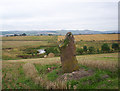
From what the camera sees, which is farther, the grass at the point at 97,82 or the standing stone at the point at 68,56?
the standing stone at the point at 68,56

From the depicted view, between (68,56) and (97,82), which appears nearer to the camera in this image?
(97,82)

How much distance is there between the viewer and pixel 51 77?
34.1 ft

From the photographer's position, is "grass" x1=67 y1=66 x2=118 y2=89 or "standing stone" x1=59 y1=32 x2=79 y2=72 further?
"standing stone" x1=59 y1=32 x2=79 y2=72

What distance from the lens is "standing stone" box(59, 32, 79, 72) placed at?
36.3 ft

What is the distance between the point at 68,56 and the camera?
11133 mm

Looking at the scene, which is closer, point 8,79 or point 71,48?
point 8,79

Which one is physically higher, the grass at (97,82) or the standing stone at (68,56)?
the standing stone at (68,56)

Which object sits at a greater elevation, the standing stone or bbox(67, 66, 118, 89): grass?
the standing stone

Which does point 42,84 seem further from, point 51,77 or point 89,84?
point 89,84

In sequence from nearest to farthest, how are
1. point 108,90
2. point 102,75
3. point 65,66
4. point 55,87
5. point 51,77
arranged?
point 108,90 → point 55,87 → point 102,75 → point 51,77 → point 65,66

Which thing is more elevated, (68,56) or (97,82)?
(68,56)

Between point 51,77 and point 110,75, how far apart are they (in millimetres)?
4384

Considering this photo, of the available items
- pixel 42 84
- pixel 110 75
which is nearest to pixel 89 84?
pixel 110 75

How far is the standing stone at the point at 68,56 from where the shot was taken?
11.1 m
